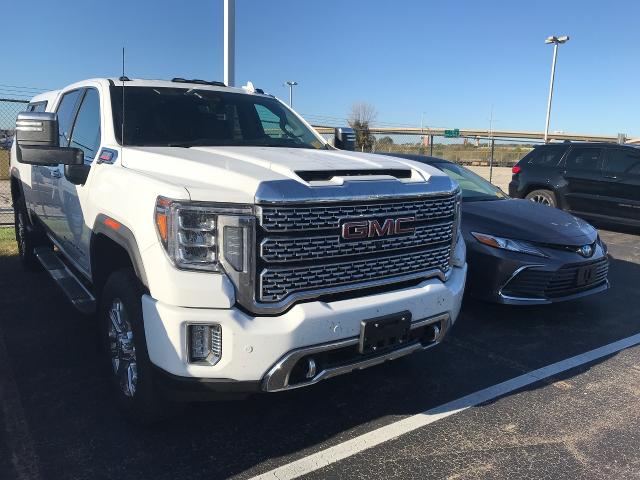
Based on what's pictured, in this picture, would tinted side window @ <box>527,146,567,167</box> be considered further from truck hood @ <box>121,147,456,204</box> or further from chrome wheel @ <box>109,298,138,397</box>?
chrome wheel @ <box>109,298,138,397</box>

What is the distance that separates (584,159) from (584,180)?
458mm

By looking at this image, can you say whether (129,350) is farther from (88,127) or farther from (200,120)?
(88,127)

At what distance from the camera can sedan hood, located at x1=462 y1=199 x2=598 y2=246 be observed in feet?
16.8

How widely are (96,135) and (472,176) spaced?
4.71 m

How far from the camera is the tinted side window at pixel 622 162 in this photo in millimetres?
9719

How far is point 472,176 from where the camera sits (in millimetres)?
7016

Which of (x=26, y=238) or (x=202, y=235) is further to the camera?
(x=26, y=238)

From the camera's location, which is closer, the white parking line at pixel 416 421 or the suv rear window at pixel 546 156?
the white parking line at pixel 416 421

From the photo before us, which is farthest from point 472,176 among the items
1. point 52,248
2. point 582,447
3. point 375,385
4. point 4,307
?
point 4,307

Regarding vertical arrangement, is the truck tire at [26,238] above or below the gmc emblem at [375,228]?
below

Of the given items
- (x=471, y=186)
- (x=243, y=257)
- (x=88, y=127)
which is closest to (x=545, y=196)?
(x=471, y=186)

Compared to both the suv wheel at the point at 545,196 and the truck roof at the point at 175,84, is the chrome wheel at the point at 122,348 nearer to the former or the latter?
the truck roof at the point at 175,84

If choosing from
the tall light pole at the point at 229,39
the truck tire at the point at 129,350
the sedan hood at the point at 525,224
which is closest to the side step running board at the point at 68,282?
the truck tire at the point at 129,350

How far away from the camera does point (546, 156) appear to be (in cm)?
1101
